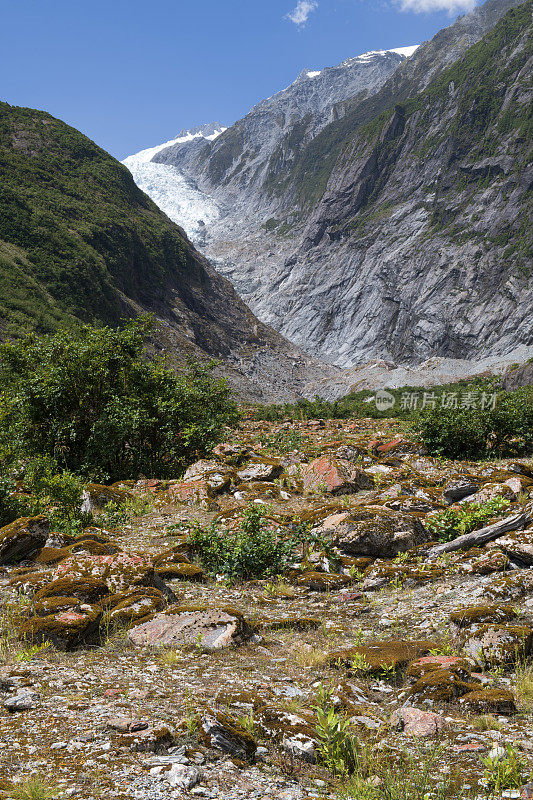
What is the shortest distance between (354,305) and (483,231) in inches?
1460

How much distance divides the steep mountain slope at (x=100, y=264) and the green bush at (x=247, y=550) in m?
43.2

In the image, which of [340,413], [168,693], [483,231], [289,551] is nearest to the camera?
[168,693]

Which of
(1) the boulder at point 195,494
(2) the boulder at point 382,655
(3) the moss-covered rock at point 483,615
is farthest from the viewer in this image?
(1) the boulder at point 195,494

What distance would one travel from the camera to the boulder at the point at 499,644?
403cm

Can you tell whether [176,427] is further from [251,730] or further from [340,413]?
[340,413]

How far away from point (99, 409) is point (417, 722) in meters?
11.3

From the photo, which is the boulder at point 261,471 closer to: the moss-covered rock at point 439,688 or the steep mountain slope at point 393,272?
the moss-covered rock at point 439,688

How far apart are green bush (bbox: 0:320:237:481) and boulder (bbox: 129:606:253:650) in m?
7.83

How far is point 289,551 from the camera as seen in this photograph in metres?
7.19

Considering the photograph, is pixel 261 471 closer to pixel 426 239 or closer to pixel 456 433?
pixel 456 433

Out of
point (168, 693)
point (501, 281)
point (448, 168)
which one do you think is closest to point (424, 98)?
point (448, 168)

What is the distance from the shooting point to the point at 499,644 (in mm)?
4113

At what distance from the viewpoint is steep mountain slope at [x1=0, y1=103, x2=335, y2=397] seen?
5978 cm

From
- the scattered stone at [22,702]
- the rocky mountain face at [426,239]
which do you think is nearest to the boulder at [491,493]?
the scattered stone at [22,702]
